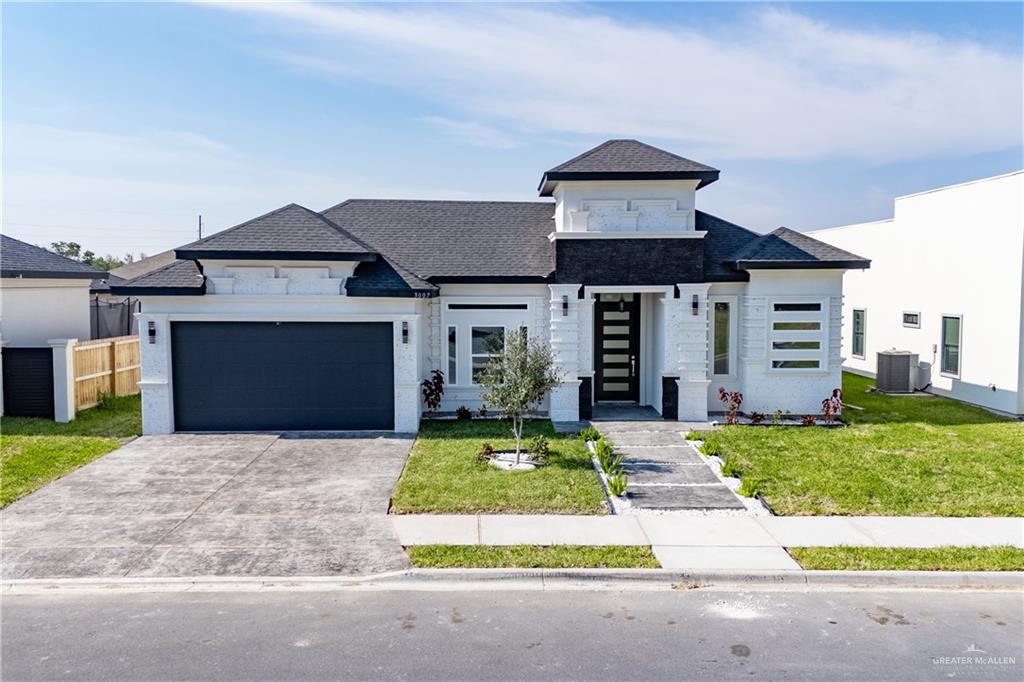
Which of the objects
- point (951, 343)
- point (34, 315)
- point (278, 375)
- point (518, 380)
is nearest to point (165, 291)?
point (278, 375)

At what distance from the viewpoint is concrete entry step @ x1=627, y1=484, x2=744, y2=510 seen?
10445 mm

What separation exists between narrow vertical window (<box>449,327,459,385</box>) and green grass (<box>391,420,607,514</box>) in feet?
7.71

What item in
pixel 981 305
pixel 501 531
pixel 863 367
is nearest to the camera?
pixel 501 531

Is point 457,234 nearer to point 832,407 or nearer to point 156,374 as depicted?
point 156,374

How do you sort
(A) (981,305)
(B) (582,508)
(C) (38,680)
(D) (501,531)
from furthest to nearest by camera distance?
1. (A) (981,305)
2. (B) (582,508)
3. (D) (501,531)
4. (C) (38,680)

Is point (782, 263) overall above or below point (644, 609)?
above

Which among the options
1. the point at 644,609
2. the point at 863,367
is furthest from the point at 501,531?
the point at 863,367

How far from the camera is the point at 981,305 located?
Result: 1838cm

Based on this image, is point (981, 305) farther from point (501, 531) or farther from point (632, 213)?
point (501, 531)

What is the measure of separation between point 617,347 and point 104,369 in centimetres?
1238

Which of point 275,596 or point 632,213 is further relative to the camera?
point 632,213

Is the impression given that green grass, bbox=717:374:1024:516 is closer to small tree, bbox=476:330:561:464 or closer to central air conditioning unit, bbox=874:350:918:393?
central air conditioning unit, bbox=874:350:918:393

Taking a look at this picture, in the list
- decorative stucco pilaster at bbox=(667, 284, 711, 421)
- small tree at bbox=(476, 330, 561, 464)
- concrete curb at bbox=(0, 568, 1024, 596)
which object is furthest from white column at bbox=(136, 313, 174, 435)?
decorative stucco pilaster at bbox=(667, 284, 711, 421)

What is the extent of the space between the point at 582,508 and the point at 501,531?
1419 millimetres
